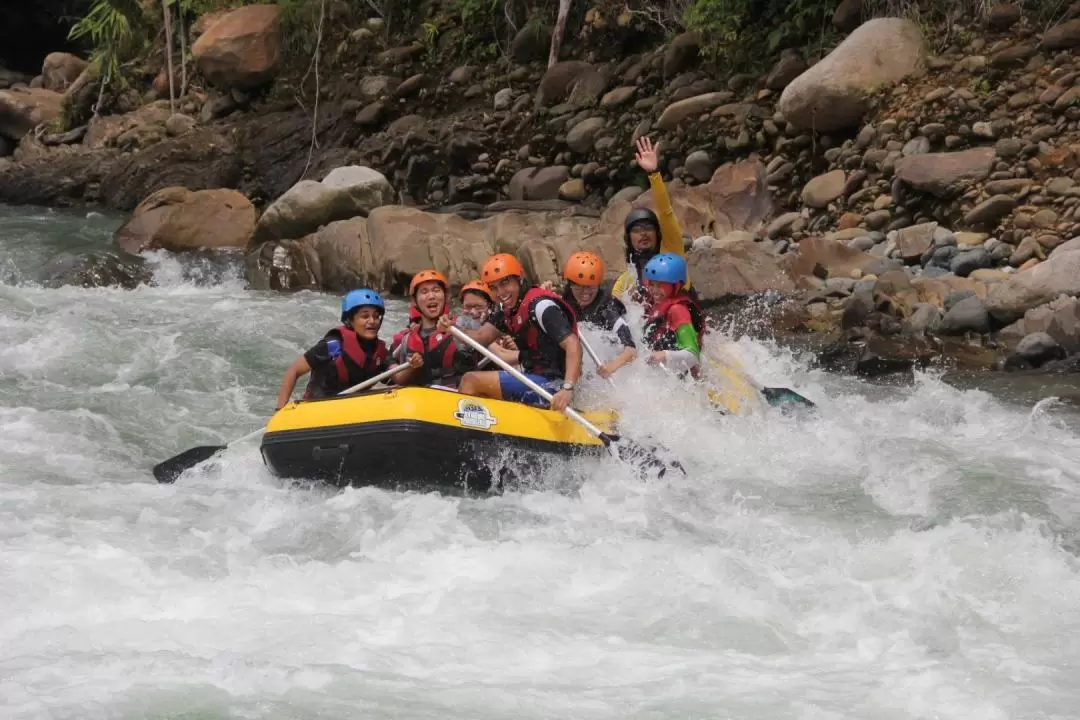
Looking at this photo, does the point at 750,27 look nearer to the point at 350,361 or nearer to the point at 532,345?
the point at 532,345

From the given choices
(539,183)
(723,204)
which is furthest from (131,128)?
(723,204)

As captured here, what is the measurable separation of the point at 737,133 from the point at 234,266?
215 inches

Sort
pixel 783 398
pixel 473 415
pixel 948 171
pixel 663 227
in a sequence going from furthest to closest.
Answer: pixel 948 171 < pixel 663 227 < pixel 783 398 < pixel 473 415

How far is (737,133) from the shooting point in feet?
42.3

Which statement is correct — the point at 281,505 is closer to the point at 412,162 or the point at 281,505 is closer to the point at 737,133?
the point at 737,133

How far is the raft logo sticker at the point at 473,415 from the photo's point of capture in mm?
5867

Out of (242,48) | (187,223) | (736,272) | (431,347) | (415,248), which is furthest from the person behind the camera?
(242,48)

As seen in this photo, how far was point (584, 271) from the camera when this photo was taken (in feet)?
21.5

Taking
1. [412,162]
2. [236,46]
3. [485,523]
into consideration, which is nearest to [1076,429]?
[485,523]

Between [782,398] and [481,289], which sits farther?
[782,398]

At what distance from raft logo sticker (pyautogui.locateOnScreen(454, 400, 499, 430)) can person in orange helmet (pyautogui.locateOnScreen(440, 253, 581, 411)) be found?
1.33 ft

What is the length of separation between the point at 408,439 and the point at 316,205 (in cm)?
766

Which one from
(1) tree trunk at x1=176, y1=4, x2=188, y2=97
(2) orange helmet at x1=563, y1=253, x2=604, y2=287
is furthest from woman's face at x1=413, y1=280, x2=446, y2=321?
(1) tree trunk at x1=176, y1=4, x2=188, y2=97

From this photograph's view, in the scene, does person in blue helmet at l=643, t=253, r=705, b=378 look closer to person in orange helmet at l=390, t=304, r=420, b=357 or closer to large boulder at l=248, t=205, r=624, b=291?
person in orange helmet at l=390, t=304, r=420, b=357
